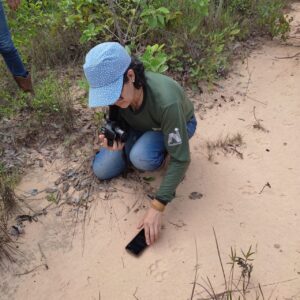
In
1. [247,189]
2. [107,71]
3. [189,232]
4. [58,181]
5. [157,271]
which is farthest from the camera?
[58,181]

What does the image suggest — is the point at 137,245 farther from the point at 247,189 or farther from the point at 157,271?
the point at 247,189

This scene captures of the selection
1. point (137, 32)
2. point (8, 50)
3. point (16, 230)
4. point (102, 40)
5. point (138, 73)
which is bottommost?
point (16, 230)

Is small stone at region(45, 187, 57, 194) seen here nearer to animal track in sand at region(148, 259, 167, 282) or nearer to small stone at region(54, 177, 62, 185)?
small stone at region(54, 177, 62, 185)

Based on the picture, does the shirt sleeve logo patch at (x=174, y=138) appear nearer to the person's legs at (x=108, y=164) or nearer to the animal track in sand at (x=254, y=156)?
the person's legs at (x=108, y=164)

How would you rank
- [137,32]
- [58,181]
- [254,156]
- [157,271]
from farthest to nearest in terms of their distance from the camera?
1. [137,32]
2. [254,156]
3. [58,181]
4. [157,271]

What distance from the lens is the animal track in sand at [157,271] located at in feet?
7.00

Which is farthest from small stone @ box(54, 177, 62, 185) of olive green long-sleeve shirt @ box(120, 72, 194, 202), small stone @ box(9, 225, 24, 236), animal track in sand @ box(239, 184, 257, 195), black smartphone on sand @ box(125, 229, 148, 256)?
animal track in sand @ box(239, 184, 257, 195)

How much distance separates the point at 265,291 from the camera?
6.61 ft

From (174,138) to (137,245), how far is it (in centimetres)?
67

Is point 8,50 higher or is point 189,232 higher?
point 8,50

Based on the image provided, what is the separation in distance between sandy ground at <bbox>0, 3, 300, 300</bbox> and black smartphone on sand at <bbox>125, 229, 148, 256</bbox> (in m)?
0.04

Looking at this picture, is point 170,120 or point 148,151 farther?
point 148,151

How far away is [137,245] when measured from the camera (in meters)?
2.25

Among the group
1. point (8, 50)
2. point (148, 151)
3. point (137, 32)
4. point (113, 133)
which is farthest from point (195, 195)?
point (137, 32)
